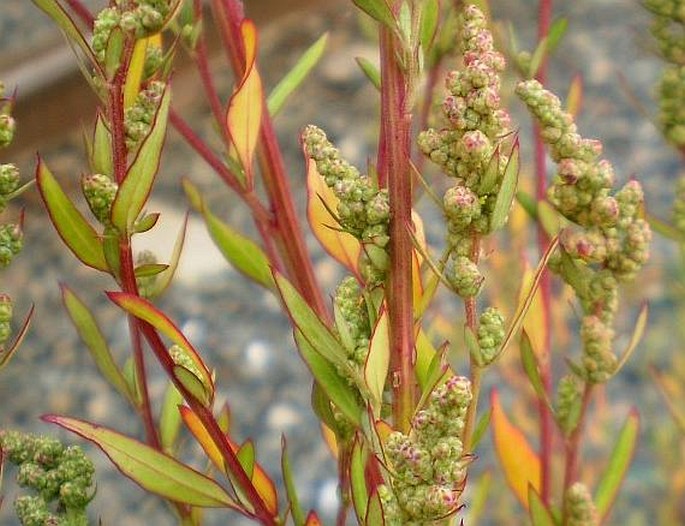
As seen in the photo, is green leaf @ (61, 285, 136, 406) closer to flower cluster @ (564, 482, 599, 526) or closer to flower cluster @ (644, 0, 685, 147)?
flower cluster @ (564, 482, 599, 526)

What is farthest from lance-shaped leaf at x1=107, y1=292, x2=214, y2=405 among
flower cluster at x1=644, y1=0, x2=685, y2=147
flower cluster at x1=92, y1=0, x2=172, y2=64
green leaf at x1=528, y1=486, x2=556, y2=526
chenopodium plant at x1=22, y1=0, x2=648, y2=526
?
flower cluster at x1=644, y1=0, x2=685, y2=147

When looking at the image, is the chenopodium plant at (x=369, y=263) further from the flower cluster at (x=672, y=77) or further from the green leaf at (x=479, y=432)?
the flower cluster at (x=672, y=77)

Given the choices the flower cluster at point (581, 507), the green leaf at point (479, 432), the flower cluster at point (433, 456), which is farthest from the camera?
the flower cluster at point (581, 507)

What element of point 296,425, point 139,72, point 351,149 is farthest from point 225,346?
point 139,72

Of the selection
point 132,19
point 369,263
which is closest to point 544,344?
point 369,263

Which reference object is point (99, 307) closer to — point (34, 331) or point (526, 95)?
point (34, 331)

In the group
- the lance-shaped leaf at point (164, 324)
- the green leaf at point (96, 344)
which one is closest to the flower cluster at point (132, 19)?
A: the lance-shaped leaf at point (164, 324)

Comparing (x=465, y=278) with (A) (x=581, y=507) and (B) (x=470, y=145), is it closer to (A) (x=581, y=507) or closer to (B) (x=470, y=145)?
(B) (x=470, y=145)
